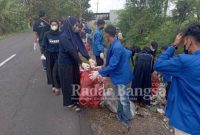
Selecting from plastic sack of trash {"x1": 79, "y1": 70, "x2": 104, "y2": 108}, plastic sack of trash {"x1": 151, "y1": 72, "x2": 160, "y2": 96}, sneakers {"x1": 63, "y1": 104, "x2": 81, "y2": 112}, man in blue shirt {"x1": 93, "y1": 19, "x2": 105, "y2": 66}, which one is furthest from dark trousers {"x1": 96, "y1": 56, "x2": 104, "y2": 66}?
sneakers {"x1": 63, "y1": 104, "x2": 81, "y2": 112}

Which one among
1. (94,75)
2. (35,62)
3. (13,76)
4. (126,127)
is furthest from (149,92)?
(35,62)

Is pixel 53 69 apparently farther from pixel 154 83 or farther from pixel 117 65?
pixel 117 65

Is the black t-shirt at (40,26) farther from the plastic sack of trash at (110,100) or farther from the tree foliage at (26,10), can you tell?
the tree foliage at (26,10)

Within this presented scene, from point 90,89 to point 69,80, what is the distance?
1.53ft

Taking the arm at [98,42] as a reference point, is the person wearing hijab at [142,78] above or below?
below

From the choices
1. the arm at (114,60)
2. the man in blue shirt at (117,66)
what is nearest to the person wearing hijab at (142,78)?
the man in blue shirt at (117,66)

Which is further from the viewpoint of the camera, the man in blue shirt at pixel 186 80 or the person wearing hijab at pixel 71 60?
the person wearing hijab at pixel 71 60

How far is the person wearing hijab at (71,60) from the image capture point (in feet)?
22.0

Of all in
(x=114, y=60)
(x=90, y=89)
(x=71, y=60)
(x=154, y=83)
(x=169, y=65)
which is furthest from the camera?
(x=154, y=83)

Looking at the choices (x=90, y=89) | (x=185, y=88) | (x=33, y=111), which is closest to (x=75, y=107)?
(x=90, y=89)

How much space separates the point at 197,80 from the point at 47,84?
6611 millimetres

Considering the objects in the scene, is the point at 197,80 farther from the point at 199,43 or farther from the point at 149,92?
the point at 149,92

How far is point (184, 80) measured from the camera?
136 inches

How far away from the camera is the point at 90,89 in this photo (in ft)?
23.3
